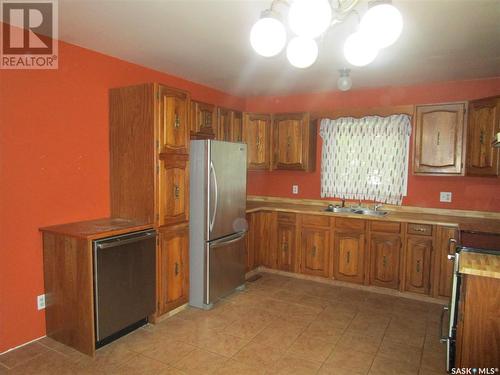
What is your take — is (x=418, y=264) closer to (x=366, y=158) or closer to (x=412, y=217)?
(x=412, y=217)

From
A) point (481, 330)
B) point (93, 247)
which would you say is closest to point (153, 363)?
point (93, 247)

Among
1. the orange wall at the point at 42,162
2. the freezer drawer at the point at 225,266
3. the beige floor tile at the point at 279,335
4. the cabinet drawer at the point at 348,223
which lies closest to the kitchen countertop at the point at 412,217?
the cabinet drawer at the point at 348,223

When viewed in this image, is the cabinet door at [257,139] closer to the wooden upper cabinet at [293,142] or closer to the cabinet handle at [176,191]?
the wooden upper cabinet at [293,142]

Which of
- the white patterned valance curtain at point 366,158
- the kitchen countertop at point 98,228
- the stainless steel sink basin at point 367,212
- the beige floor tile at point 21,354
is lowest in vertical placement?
the beige floor tile at point 21,354

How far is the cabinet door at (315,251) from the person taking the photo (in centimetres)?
418

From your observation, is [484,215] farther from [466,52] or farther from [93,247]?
[93,247]

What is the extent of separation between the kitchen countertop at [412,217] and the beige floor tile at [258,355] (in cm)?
183

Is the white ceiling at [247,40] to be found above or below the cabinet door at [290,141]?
above

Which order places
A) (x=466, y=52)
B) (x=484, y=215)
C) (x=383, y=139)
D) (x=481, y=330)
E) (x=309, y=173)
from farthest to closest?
(x=309, y=173) < (x=383, y=139) < (x=484, y=215) < (x=466, y=52) < (x=481, y=330)

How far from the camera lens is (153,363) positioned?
8.11 ft

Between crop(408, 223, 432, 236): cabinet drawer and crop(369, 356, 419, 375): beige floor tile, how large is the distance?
5.10ft

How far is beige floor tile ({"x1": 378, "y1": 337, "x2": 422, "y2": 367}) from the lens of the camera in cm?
258

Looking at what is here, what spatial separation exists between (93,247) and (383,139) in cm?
355

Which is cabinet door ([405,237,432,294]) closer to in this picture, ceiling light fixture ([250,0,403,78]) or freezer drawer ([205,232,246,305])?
freezer drawer ([205,232,246,305])
